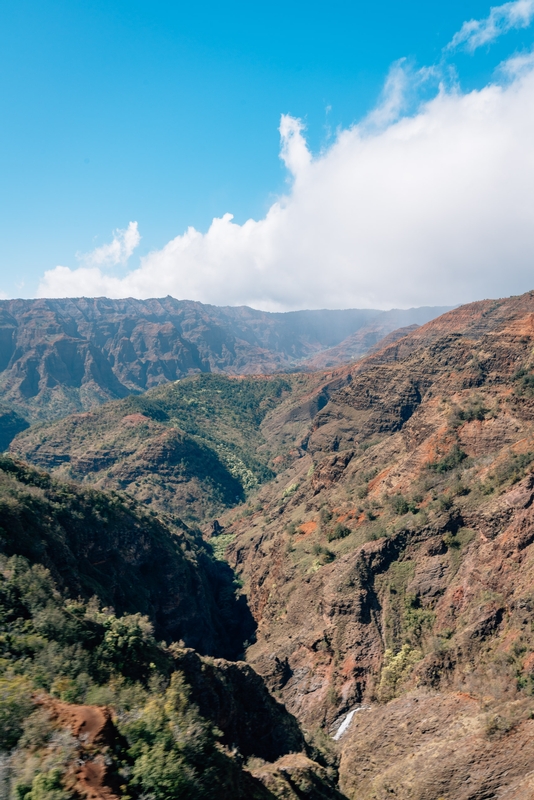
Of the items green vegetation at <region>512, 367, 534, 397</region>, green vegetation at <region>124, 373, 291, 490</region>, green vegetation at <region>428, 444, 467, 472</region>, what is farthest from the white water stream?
green vegetation at <region>124, 373, 291, 490</region>

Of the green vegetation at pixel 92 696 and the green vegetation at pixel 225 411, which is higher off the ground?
the green vegetation at pixel 225 411

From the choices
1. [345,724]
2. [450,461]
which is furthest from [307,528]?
[345,724]

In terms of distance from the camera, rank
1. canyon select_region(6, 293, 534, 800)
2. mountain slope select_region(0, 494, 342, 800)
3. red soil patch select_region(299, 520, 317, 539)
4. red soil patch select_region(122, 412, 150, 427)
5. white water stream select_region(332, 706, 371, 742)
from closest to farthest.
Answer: mountain slope select_region(0, 494, 342, 800)
canyon select_region(6, 293, 534, 800)
white water stream select_region(332, 706, 371, 742)
red soil patch select_region(299, 520, 317, 539)
red soil patch select_region(122, 412, 150, 427)

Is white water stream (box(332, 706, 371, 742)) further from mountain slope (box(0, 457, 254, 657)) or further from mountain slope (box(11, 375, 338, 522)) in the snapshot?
mountain slope (box(11, 375, 338, 522))

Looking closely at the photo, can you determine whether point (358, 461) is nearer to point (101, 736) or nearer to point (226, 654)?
point (226, 654)

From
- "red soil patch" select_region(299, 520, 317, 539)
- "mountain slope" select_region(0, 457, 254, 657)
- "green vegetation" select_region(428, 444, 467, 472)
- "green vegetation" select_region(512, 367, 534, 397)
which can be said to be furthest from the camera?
"red soil patch" select_region(299, 520, 317, 539)

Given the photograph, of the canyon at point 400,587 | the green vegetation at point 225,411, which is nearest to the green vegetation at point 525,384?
the canyon at point 400,587

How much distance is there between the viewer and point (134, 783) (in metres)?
11.2

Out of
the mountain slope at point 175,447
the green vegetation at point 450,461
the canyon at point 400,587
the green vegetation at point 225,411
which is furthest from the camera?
the green vegetation at point 225,411

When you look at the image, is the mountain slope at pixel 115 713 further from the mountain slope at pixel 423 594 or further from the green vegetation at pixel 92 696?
the mountain slope at pixel 423 594

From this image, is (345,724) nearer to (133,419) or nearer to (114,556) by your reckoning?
(114,556)

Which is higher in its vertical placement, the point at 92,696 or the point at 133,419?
the point at 133,419

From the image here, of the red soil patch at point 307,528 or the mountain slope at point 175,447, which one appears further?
the mountain slope at point 175,447

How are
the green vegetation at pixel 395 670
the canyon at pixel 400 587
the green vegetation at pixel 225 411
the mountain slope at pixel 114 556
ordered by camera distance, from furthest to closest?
the green vegetation at pixel 225 411 < the mountain slope at pixel 114 556 < the green vegetation at pixel 395 670 < the canyon at pixel 400 587
